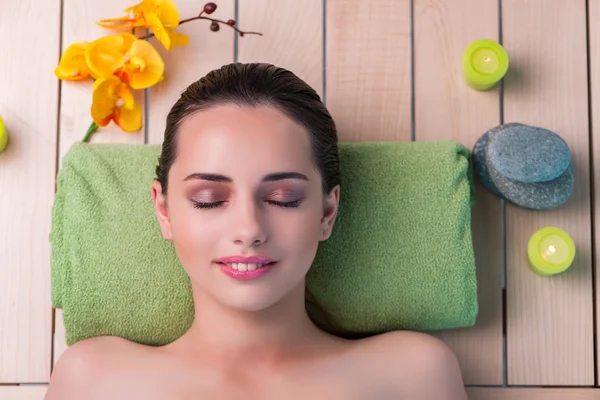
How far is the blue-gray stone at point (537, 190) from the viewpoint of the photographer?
1.46 m

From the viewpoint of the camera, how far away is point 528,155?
4.60 ft

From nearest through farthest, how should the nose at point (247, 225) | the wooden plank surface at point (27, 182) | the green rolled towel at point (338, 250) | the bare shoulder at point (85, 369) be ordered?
the nose at point (247, 225), the bare shoulder at point (85, 369), the green rolled towel at point (338, 250), the wooden plank surface at point (27, 182)

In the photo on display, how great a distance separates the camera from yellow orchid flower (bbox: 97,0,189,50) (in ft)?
4.92

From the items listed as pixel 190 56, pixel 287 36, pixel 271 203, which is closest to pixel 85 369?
pixel 271 203

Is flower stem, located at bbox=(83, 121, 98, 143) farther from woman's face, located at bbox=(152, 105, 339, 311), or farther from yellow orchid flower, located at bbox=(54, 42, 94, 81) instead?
woman's face, located at bbox=(152, 105, 339, 311)

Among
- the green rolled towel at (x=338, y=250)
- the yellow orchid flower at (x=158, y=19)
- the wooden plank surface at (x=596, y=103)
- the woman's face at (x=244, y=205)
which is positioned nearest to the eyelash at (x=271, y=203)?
the woman's face at (x=244, y=205)

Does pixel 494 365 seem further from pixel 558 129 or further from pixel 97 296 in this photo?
pixel 97 296

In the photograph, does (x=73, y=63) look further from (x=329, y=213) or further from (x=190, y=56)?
(x=329, y=213)

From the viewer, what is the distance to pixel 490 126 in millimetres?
1589

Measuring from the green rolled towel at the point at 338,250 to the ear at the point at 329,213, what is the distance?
0.11 m

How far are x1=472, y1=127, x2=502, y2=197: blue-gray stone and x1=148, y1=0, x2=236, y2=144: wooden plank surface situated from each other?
25.0 inches

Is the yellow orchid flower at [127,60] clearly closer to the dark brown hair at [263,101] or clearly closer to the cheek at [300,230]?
the dark brown hair at [263,101]

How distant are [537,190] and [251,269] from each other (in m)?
0.70

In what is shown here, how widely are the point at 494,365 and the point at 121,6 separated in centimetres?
126
